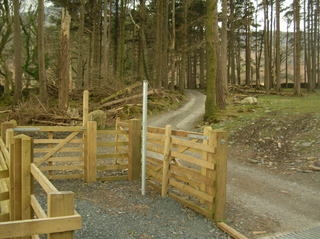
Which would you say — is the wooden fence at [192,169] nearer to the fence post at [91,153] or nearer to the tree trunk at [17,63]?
the fence post at [91,153]

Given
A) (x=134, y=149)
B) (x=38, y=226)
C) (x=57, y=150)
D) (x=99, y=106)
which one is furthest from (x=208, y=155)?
(x=99, y=106)

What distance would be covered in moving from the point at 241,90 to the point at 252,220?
2887 cm

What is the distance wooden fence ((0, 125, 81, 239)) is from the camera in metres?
2.43

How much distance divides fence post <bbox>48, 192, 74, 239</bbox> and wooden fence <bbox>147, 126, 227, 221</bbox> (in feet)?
13.0

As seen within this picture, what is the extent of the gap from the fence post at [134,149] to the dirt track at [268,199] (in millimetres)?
2213

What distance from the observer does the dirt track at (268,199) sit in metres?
6.29

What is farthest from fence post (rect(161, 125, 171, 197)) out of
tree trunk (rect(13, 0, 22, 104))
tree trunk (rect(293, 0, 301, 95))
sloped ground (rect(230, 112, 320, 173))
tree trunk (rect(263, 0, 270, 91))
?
tree trunk (rect(263, 0, 270, 91))

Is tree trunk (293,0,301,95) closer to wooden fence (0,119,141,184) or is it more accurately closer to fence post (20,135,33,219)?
wooden fence (0,119,141,184)

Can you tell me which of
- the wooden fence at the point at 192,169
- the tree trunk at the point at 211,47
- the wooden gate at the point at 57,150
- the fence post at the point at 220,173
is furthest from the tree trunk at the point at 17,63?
the fence post at the point at 220,173

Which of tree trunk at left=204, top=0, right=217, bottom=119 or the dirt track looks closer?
the dirt track

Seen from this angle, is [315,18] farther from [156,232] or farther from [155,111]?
[156,232]

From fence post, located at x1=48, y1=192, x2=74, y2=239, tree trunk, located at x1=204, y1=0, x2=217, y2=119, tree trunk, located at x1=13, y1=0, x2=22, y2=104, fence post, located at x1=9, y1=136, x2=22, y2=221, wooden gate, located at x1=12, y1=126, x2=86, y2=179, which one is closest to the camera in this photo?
fence post, located at x1=48, y1=192, x2=74, y2=239

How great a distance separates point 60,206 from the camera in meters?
2.53

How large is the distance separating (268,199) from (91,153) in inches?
156
